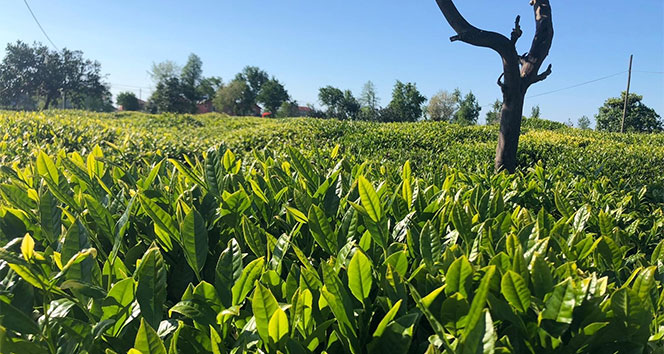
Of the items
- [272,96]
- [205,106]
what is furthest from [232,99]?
[205,106]

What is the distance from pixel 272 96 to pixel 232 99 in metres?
8.64

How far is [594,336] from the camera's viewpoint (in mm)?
878

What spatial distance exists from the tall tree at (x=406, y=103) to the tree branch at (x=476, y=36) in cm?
5911

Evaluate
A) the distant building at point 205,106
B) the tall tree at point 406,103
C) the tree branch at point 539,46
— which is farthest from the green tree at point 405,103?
the tree branch at point 539,46

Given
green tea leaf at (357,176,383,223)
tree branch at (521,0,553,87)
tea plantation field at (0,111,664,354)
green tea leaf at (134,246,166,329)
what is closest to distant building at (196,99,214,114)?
tree branch at (521,0,553,87)

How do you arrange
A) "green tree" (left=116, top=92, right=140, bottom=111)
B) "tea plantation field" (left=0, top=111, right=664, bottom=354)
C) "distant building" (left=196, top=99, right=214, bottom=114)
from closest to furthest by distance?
"tea plantation field" (left=0, top=111, right=664, bottom=354), "green tree" (left=116, top=92, right=140, bottom=111), "distant building" (left=196, top=99, right=214, bottom=114)

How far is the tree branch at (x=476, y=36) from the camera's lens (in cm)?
488

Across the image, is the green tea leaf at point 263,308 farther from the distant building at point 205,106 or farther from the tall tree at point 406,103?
→ the distant building at point 205,106

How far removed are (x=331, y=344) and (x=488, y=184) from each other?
201cm

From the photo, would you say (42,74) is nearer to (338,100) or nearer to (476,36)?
(338,100)

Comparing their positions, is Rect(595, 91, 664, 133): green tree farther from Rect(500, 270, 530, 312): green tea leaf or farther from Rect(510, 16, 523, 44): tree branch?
Rect(500, 270, 530, 312): green tea leaf

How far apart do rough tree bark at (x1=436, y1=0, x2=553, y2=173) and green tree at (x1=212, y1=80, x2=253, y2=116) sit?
68714 millimetres

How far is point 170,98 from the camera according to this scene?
63.2 m

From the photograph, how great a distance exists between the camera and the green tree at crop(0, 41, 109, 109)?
51000 mm
